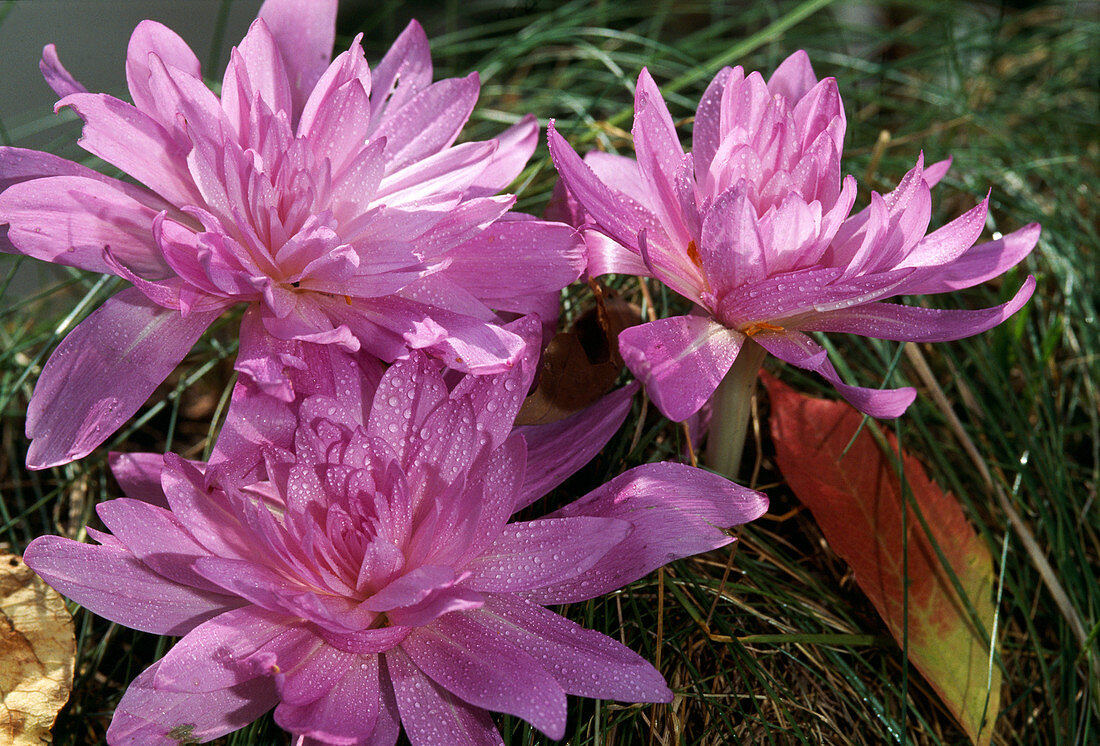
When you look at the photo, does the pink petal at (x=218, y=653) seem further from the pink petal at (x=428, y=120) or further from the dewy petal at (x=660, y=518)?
the pink petal at (x=428, y=120)

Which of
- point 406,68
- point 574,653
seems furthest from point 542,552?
point 406,68

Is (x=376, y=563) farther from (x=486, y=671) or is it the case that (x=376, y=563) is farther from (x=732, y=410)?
(x=732, y=410)

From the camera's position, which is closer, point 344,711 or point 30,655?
point 344,711

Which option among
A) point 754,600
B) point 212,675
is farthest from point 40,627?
point 754,600

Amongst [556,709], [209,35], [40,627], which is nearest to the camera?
[556,709]

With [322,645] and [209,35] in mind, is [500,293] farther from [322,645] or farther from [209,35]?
[209,35]

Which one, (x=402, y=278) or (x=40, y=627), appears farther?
(x=40, y=627)

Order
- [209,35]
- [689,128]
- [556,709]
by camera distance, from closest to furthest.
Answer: [556,709]
[689,128]
[209,35]
